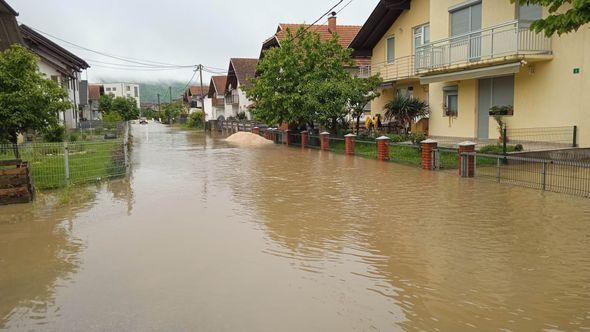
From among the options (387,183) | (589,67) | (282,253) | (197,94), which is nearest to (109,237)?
(282,253)

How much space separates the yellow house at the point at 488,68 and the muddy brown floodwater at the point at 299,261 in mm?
7195

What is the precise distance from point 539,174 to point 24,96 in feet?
42.8

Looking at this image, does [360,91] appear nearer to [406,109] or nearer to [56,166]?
[406,109]

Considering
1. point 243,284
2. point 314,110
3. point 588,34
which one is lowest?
point 243,284

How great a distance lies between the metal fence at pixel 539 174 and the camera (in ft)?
36.2

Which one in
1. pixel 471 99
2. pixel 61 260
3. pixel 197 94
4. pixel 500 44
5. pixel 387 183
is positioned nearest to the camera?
pixel 61 260

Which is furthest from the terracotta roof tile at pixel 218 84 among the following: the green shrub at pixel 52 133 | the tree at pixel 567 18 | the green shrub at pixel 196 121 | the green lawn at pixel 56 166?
the tree at pixel 567 18

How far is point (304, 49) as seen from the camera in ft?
84.9

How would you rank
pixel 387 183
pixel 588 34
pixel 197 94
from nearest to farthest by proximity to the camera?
pixel 387 183
pixel 588 34
pixel 197 94

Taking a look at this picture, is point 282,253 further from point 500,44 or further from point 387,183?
point 500,44

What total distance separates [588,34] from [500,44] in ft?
10.5

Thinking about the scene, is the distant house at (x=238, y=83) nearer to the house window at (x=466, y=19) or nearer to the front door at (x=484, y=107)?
the house window at (x=466, y=19)

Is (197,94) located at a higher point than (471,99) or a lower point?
higher

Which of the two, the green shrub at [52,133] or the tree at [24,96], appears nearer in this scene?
the tree at [24,96]
